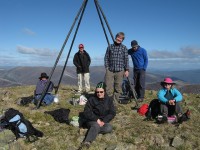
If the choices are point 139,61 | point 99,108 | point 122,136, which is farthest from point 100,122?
point 139,61

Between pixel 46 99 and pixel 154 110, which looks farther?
pixel 46 99

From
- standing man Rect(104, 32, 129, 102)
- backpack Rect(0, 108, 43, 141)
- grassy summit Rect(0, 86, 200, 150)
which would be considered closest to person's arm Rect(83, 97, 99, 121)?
grassy summit Rect(0, 86, 200, 150)

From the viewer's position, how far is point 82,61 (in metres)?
18.6

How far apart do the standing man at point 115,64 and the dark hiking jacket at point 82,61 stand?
4701 millimetres

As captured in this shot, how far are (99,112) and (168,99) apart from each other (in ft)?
11.0

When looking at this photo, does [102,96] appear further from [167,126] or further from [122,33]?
[122,33]

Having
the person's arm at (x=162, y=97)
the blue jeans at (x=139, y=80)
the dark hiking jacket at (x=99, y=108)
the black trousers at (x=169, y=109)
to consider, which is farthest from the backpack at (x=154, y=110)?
the blue jeans at (x=139, y=80)

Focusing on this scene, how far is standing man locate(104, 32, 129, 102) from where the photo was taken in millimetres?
13945

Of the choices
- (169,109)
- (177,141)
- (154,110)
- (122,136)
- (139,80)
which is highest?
(139,80)

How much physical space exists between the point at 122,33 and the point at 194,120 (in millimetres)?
5633

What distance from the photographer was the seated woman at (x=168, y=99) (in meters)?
11.5

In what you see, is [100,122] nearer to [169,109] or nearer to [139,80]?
[169,109]

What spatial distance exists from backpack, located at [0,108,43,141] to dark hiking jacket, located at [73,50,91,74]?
9036 mm

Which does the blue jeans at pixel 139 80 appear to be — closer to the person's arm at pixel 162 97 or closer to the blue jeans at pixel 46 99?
the person's arm at pixel 162 97
